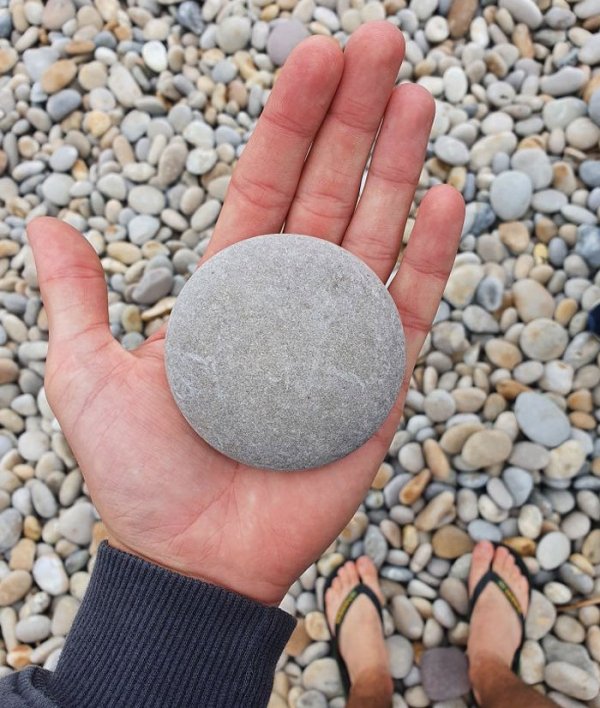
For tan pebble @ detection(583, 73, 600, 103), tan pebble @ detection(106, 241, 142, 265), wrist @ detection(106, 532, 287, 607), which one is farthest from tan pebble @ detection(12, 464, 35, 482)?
tan pebble @ detection(583, 73, 600, 103)

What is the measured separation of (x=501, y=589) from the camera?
1931 millimetres

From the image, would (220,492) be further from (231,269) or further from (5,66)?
(5,66)

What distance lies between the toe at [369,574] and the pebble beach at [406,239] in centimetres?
4

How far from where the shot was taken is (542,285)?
216 cm

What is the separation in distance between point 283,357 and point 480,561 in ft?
3.62

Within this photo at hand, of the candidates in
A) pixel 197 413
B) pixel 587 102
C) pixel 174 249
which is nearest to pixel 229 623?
pixel 197 413

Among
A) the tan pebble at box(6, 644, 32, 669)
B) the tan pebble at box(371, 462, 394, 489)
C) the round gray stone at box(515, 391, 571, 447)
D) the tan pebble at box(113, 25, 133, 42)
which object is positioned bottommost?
the tan pebble at box(6, 644, 32, 669)

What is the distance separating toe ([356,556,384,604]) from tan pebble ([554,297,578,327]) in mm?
968

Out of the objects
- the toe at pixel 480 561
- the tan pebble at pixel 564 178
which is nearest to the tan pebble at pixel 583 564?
the toe at pixel 480 561

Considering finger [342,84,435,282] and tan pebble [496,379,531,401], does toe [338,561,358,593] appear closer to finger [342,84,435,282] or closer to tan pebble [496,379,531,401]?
tan pebble [496,379,531,401]

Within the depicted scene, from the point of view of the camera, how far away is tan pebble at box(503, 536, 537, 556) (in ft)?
6.56

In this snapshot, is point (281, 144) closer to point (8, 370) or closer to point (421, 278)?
point (421, 278)

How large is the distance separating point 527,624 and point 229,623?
1.06m

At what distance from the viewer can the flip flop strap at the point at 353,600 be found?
1.98m
